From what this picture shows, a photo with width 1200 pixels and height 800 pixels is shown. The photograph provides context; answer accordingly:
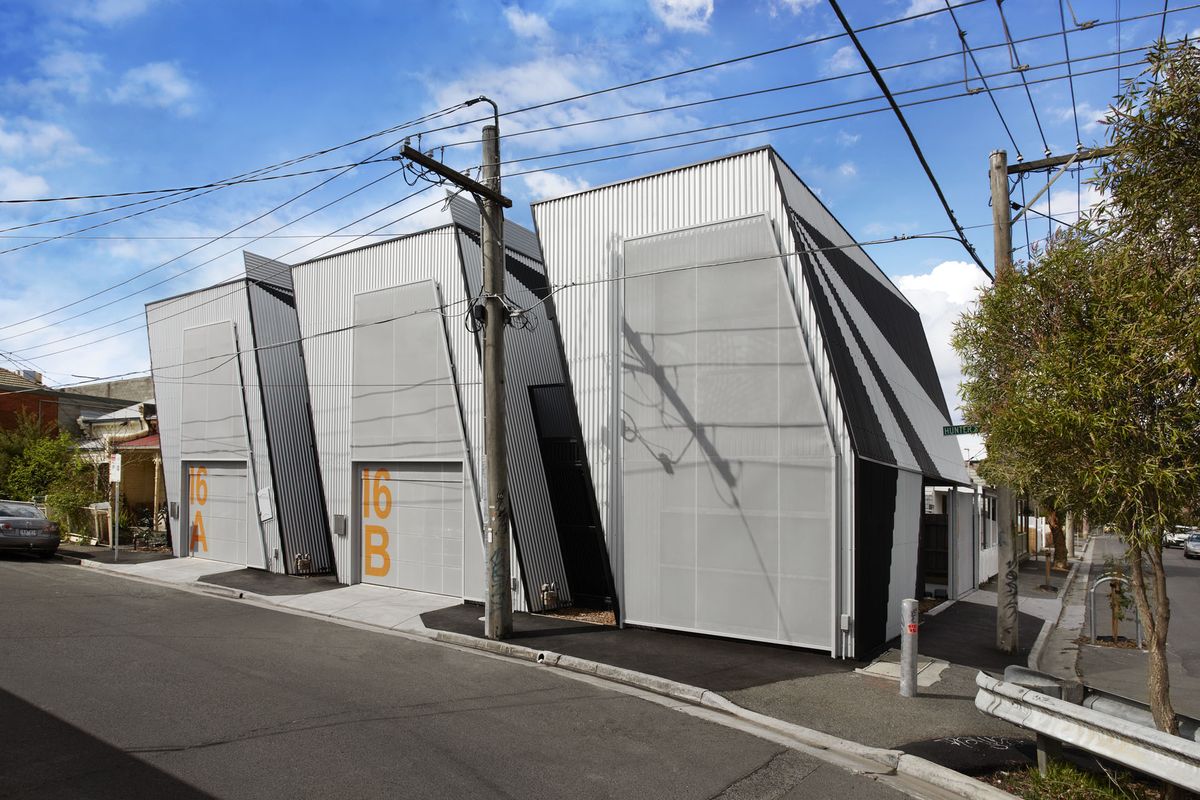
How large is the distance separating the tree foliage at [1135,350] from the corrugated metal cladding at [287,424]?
52.4 feet

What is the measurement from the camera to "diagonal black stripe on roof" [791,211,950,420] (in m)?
14.1

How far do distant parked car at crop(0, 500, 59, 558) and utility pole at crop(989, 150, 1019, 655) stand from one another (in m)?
23.6

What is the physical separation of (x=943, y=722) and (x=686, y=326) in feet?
22.2

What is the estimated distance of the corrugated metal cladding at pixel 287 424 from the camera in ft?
60.5

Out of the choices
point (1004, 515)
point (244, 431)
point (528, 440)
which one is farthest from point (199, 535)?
point (1004, 515)

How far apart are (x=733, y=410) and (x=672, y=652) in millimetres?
3798

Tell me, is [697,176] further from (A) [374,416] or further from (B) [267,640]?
(B) [267,640]

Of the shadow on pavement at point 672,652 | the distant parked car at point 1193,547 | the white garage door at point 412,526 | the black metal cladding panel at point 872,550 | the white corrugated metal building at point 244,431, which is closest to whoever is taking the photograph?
the shadow on pavement at point 672,652

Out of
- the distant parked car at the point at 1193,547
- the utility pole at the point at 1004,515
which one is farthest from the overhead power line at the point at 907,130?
the distant parked car at the point at 1193,547

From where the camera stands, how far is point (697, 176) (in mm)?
12367

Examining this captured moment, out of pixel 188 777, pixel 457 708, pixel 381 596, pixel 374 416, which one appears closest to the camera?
pixel 188 777

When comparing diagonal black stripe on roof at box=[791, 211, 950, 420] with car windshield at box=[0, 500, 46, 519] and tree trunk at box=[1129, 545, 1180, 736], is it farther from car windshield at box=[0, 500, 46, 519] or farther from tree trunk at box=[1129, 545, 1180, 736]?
car windshield at box=[0, 500, 46, 519]

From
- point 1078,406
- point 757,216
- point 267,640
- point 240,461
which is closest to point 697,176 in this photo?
point 757,216

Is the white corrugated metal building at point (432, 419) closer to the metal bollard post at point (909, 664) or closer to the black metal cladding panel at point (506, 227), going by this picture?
the black metal cladding panel at point (506, 227)
